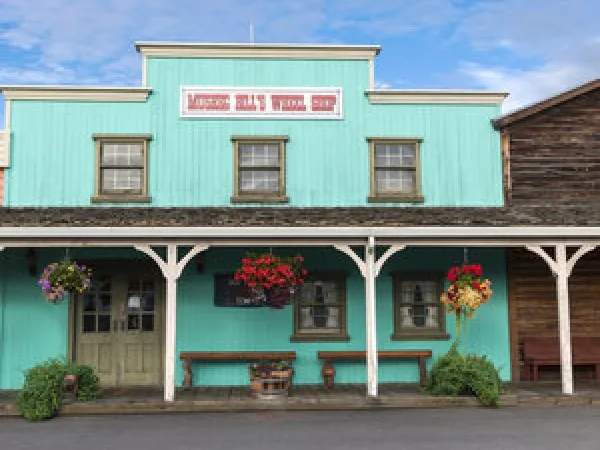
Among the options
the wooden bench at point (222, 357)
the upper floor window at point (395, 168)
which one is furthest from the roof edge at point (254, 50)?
the wooden bench at point (222, 357)

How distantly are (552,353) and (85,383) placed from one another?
8.30 meters

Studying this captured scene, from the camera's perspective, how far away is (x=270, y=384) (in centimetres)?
1005

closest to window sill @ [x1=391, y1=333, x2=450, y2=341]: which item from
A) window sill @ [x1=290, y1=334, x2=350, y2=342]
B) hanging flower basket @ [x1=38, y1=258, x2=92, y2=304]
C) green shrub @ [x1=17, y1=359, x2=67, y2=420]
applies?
window sill @ [x1=290, y1=334, x2=350, y2=342]

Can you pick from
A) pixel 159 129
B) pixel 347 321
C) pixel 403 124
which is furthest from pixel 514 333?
pixel 159 129

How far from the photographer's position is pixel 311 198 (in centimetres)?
1227

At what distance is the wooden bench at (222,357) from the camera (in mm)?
11305

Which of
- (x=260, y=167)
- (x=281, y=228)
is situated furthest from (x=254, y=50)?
(x=281, y=228)

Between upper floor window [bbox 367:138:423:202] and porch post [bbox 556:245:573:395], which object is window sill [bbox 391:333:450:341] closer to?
porch post [bbox 556:245:573:395]

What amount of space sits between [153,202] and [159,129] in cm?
144

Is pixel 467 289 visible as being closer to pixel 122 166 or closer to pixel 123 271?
pixel 123 271

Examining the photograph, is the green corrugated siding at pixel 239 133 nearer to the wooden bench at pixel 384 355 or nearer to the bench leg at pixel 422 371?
the wooden bench at pixel 384 355

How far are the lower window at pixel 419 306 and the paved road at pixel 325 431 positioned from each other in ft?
7.78

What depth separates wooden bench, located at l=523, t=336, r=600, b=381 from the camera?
11734 mm

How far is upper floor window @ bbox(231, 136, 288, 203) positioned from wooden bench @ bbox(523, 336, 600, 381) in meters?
5.42
